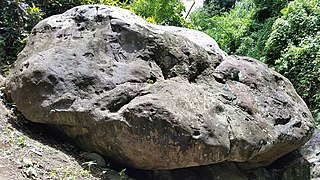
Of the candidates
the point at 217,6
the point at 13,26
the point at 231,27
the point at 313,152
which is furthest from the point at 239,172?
the point at 217,6

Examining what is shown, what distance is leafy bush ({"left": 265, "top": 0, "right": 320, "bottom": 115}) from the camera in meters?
7.44

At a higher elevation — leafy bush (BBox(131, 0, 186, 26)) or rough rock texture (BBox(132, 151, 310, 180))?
leafy bush (BBox(131, 0, 186, 26))

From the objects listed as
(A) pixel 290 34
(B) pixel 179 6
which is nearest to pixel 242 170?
(A) pixel 290 34

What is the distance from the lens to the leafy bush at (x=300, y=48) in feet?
24.4

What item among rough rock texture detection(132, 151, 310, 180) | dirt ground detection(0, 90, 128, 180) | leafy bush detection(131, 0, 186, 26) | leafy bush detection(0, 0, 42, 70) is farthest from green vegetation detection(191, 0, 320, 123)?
leafy bush detection(0, 0, 42, 70)

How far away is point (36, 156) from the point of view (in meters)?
3.90

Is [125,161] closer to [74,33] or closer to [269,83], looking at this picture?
[74,33]

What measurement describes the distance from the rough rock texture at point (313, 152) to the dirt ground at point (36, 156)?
10.8 ft

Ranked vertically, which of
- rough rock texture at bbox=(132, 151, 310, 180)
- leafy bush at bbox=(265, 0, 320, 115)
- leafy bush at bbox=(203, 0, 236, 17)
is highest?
leafy bush at bbox=(265, 0, 320, 115)

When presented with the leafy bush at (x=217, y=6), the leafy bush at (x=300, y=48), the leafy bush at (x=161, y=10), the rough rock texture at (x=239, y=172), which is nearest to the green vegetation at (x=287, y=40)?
the leafy bush at (x=300, y=48)

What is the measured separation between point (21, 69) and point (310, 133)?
15.7ft

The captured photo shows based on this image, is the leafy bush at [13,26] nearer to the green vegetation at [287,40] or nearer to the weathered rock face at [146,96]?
the weathered rock face at [146,96]

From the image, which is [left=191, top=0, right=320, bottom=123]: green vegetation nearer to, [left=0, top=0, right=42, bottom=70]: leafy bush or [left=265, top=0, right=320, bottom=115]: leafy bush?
[left=265, top=0, right=320, bottom=115]: leafy bush

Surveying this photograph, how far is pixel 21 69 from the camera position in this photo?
4.57m
